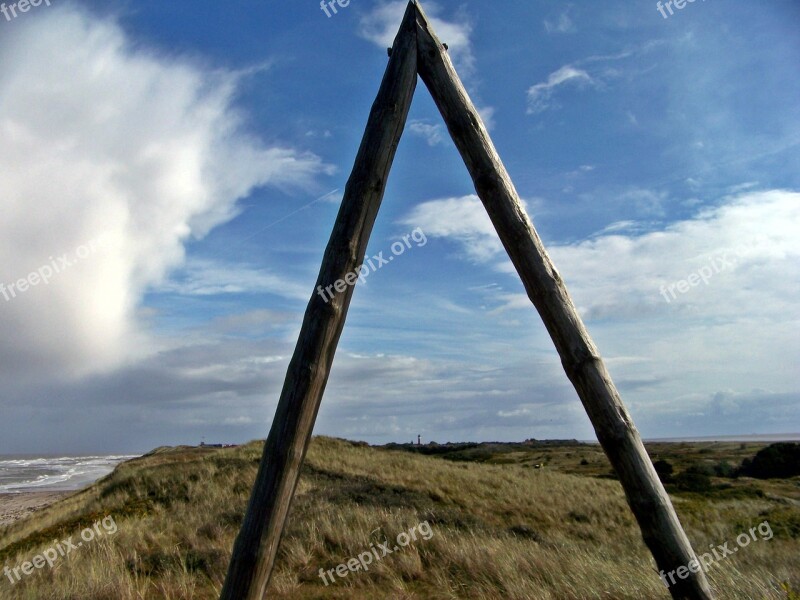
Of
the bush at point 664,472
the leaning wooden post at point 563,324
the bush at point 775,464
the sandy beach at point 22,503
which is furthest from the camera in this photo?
the bush at point 775,464

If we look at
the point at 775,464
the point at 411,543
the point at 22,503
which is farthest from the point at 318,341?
the point at 22,503

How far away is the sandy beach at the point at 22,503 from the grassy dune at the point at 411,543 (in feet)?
43.7

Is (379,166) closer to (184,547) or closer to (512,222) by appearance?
(512,222)

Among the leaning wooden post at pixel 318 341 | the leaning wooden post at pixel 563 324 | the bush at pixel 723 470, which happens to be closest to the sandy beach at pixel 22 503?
the leaning wooden post at pixel 318 341

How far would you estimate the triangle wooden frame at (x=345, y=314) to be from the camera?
10.4 feet

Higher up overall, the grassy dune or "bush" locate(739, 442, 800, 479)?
the grassy dune

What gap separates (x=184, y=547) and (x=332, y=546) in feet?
7.80

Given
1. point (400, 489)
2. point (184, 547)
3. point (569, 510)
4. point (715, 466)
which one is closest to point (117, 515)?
point (184, 547)

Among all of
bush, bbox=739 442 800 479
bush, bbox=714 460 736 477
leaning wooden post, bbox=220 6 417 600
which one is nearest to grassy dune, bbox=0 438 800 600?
leaning wooden post, bbox=220 6 417 600

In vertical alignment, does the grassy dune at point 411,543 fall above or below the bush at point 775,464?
above

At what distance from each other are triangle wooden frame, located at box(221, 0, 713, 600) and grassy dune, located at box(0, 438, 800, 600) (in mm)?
2226

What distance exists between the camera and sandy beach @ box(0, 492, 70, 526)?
104ft

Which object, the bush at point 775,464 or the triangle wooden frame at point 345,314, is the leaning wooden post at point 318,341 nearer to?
the triangle wooden frame at point 345,314

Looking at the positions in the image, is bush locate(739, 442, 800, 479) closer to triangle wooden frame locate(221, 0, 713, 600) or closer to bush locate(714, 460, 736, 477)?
bush locate(714, 460, 736, 477)
